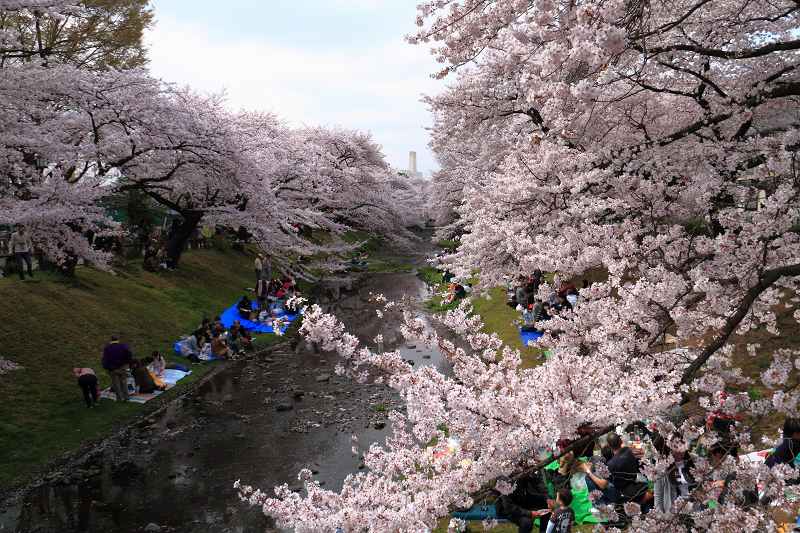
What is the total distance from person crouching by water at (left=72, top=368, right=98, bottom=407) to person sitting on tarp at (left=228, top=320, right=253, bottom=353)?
5669 millimetres

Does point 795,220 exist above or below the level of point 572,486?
above

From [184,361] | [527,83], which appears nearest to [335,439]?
[184,361]

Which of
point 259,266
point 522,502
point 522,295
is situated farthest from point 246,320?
point 522,502

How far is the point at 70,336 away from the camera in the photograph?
15.8m

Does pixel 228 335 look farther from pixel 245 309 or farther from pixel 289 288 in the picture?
Result: pixel 289 288

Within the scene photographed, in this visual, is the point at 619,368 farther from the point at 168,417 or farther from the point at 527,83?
the point at 168,417

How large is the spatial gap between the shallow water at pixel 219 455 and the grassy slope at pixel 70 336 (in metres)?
0.98

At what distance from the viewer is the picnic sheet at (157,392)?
1394cm

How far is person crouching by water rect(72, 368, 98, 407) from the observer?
12859 millimetres

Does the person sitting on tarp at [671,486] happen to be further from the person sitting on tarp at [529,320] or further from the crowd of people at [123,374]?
the crowd of people at [123,374]

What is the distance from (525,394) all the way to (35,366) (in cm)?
1371

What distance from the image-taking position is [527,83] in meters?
4.95

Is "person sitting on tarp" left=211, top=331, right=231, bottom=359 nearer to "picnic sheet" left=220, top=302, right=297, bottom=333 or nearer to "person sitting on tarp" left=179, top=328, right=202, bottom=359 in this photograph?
"person sitting on tarp" left=179, top=328, right=202, bottom=359

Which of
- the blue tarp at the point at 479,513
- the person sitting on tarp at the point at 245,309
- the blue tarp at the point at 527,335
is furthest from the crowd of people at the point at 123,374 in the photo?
the blue tarp at the point at 527,335
